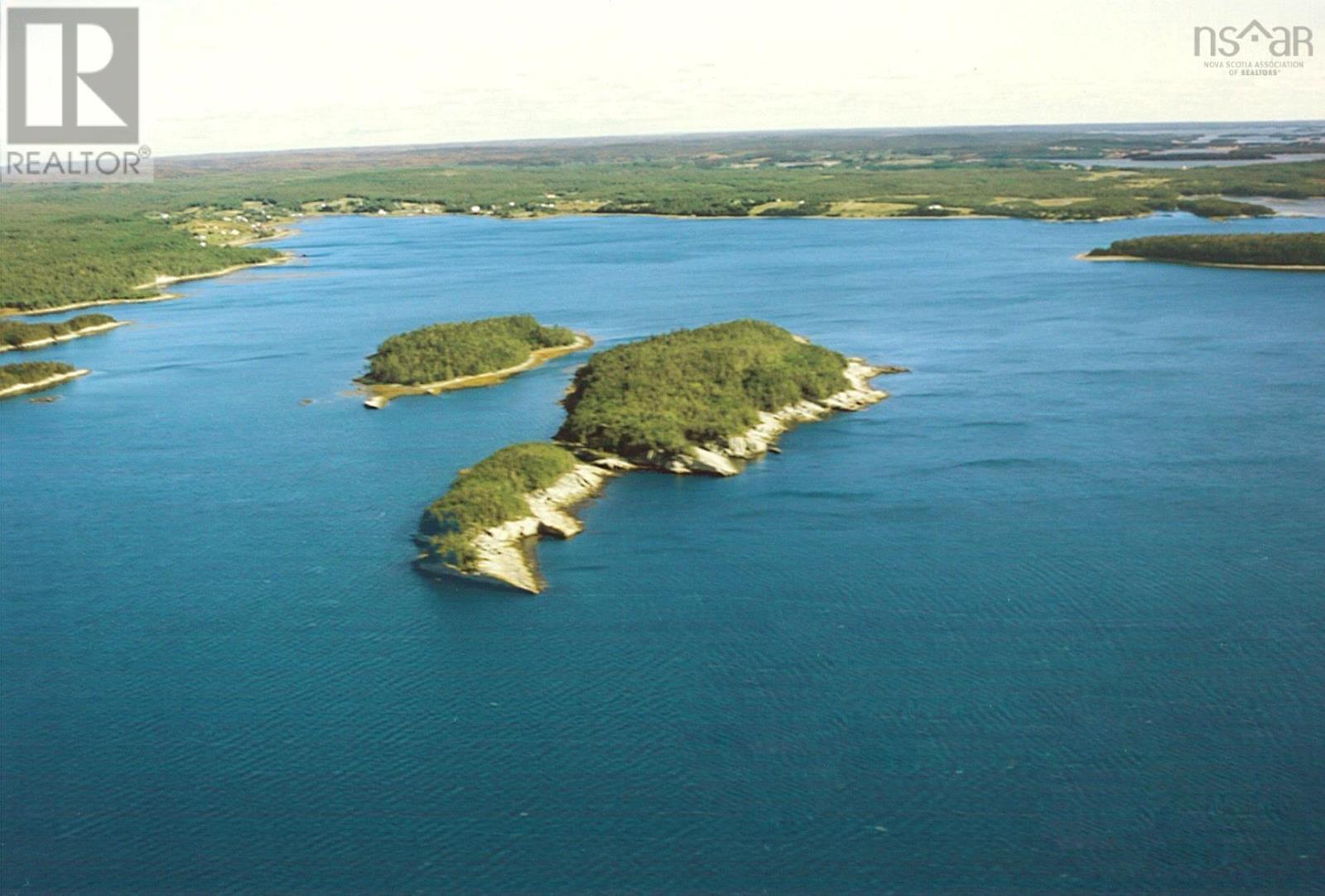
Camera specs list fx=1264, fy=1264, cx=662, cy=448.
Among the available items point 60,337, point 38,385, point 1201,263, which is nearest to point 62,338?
point 60,337

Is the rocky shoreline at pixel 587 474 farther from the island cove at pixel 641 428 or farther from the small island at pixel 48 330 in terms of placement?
the small island at pixel 48 330

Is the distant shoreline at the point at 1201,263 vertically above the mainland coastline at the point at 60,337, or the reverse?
the distant shoreline at the point at 1201,263

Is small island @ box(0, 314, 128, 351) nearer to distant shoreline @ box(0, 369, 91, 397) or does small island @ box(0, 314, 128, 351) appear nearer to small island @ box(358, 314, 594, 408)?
distant shoreline @ box(0, 369, 91, 397)

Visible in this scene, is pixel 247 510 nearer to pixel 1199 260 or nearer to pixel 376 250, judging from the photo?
pixel 1199 260

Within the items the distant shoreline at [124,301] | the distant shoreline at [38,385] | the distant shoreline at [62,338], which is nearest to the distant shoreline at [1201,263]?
the distant shoreline at [62,338]

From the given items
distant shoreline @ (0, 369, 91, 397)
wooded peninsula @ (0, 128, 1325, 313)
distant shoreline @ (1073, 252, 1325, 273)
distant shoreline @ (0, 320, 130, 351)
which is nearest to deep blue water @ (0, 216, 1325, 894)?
distant shoreline @ (0, 369, 91, 397)

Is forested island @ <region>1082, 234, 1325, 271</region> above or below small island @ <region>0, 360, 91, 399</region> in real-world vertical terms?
above
